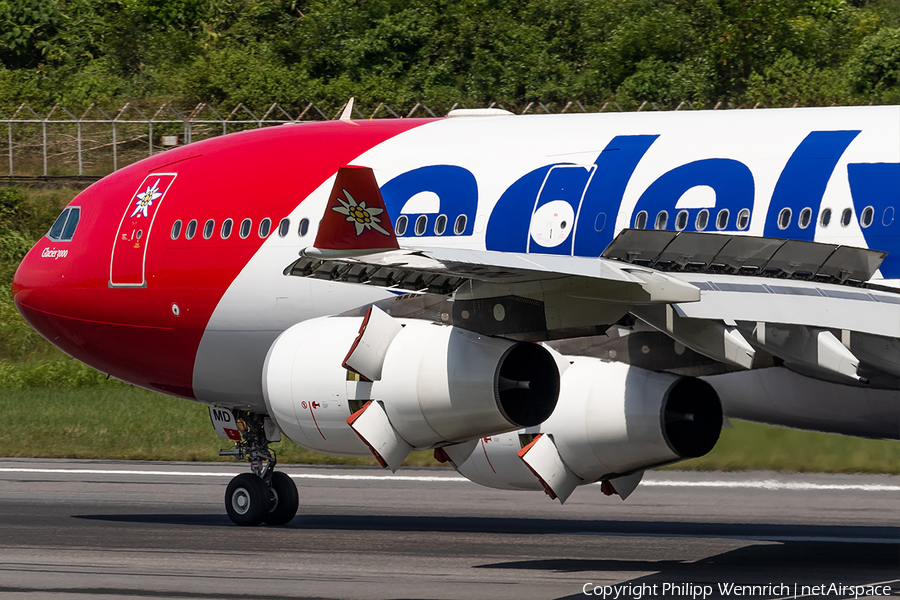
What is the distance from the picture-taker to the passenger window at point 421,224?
16.0 metres

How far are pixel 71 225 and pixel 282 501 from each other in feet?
15.9

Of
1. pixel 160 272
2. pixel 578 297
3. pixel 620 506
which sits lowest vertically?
pixel 620 506

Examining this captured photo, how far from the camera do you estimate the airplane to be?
1132 cm

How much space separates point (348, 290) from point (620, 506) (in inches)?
269

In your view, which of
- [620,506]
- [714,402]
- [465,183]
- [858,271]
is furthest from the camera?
[620,506]

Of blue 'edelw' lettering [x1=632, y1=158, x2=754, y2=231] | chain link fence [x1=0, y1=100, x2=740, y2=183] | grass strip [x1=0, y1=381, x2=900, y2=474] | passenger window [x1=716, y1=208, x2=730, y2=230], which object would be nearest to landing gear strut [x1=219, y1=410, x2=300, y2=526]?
blue 'edelw' lettering [x1=632, y1=158, x2=754, y2=231]

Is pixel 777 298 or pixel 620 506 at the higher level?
pixel 777 298

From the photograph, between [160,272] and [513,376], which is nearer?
[513,376]

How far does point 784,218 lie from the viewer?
13102 mm

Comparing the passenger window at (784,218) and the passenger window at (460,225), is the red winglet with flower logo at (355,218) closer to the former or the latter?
the passenger window at (784,218)

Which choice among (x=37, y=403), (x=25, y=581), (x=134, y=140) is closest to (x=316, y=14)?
(x=134, y=140)

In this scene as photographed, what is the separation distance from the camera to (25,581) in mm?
14641

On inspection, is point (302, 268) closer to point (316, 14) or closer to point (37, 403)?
point (37, 403)

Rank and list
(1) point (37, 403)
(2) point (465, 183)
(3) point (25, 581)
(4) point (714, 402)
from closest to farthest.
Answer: (4) point (714, 402), (3) point (25, 581), (2) point (465, 183), (1) point (37, 403)
